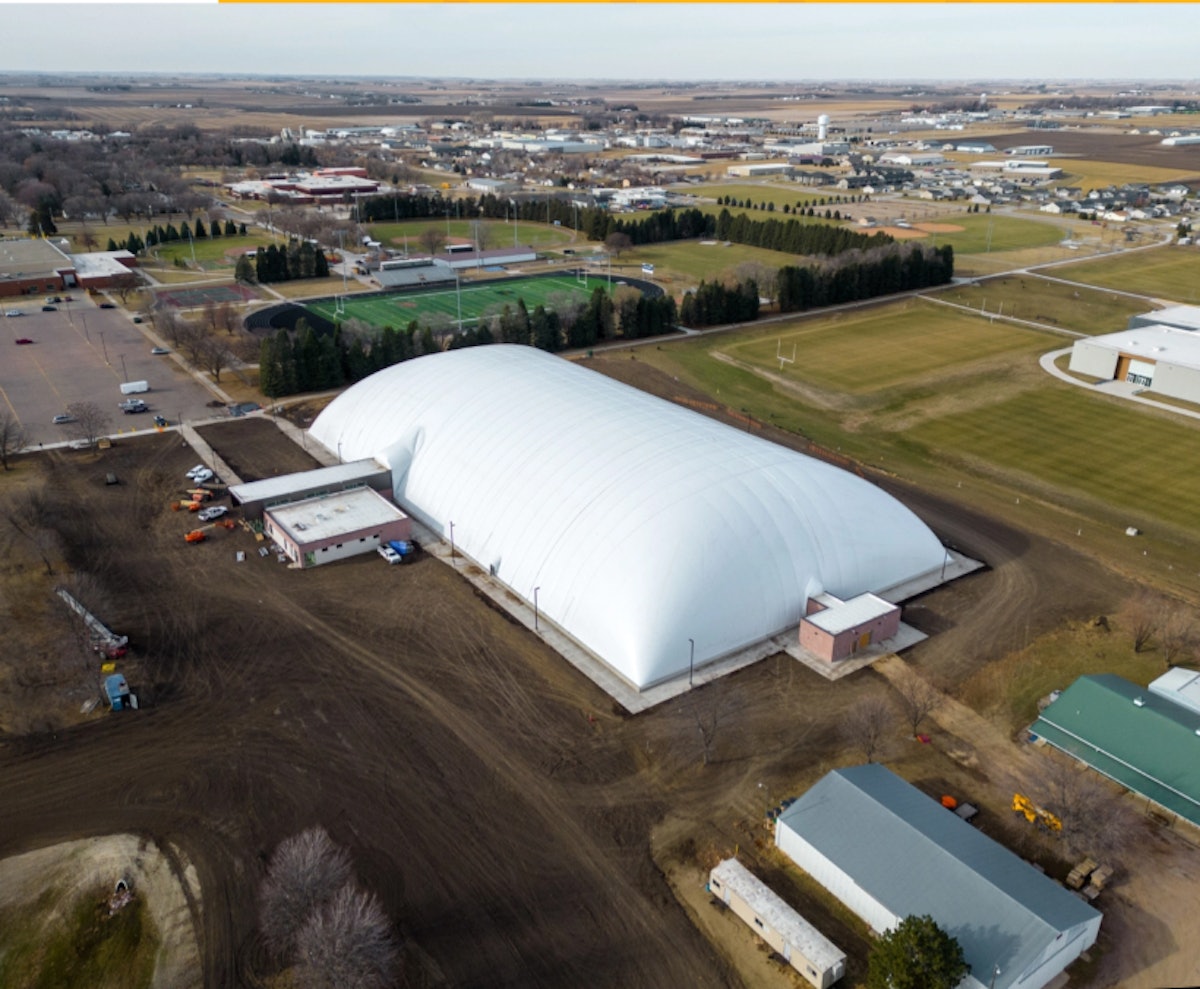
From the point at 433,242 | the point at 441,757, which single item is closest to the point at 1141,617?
the point at 441,757

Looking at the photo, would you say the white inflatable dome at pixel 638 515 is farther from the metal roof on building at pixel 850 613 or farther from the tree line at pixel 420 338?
the tree line at pixel 420 338

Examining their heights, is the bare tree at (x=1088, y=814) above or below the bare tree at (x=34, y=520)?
below

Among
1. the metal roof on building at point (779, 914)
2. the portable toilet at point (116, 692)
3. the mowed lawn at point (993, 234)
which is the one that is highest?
the mowed lawn at point (993, 234)

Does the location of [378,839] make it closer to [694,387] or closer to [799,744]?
[799,744]

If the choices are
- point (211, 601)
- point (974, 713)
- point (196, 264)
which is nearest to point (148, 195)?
point (196, 264)

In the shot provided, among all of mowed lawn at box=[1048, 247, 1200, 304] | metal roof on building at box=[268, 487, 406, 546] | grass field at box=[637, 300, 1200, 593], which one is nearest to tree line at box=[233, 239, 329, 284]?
grass field at box=[637, 300, 1200, 593]

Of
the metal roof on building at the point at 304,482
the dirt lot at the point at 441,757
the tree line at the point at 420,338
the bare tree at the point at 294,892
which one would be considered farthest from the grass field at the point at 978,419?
the bare tree at the point at 294,892

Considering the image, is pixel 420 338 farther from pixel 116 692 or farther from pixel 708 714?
pixel 708 714
